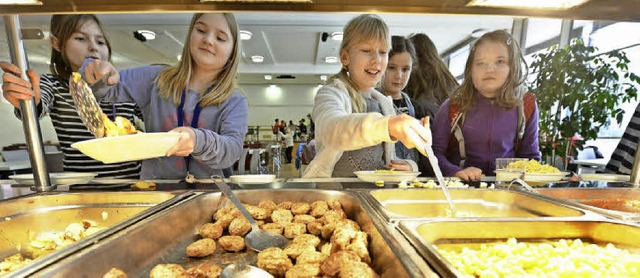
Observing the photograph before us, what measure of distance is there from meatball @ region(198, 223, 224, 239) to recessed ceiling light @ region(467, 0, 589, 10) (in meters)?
1.06

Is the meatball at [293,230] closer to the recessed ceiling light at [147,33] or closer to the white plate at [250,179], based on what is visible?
the white plate at [250,179]

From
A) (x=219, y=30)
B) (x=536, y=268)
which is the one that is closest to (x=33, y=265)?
(x=536, y=268)

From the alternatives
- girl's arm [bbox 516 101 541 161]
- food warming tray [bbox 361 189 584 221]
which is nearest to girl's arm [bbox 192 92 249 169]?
food warming tray [bbox 361 189 584 221]

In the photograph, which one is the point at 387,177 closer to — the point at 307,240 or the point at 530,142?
the point at 307,240

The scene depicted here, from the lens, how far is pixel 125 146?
33.8 inches

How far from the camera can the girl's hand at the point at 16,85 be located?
112 centimetres

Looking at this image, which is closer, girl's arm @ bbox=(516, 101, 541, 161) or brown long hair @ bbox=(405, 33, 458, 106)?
girl's arm @ bbox=(516, 101, 541, 161)

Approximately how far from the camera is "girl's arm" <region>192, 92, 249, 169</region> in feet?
4.92

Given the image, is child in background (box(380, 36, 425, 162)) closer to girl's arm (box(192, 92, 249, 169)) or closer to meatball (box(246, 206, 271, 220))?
girl's arm (box(192, 92, 249, 169))

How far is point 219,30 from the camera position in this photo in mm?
1854

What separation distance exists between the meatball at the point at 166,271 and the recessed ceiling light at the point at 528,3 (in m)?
1.09

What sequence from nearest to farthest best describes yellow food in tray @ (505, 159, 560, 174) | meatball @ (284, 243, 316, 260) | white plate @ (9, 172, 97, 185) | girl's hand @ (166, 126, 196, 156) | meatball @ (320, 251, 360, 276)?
1. meatball @ (320, 251, 360, 276)
2. meatball @ (284, 243, 316, 260)
3. girl's hand @ (166, 126, 196, 156)
4. white plate @ (9, 172, 97, 185)
5. yellow food in tray @ (505, 159, 560, 174)

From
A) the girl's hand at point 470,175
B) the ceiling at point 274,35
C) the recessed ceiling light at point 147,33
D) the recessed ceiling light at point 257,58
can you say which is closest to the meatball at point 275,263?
the girl's hand at point 470,175

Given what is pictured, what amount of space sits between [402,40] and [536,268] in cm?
233
